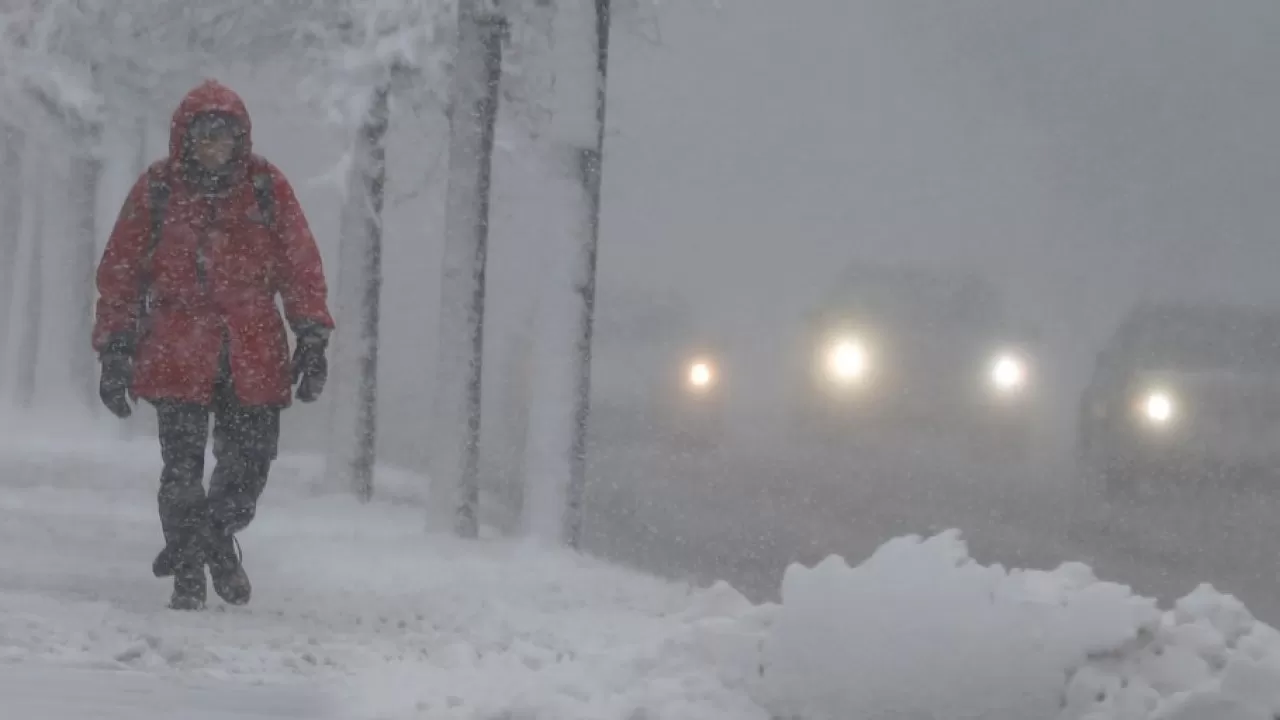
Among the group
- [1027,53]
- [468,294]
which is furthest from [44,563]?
[1027,53]

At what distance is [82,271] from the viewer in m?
24.0

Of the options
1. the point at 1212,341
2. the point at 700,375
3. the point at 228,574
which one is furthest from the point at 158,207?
the point at 700,375

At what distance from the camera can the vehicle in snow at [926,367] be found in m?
58.4

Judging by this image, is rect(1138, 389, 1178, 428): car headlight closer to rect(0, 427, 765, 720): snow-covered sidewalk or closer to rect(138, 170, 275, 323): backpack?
rect(0, 427, 765, 720): snow-covered sidewalk

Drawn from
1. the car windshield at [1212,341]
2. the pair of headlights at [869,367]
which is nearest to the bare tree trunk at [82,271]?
the car windshield at [1212,341]

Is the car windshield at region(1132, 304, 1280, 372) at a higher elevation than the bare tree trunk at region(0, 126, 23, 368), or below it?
higher

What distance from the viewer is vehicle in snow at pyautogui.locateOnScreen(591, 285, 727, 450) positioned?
66062 millimetres

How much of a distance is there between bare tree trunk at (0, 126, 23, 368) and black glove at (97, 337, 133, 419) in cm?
2096

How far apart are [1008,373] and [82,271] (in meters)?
48.6

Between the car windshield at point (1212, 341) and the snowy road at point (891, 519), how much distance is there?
4.04 metres

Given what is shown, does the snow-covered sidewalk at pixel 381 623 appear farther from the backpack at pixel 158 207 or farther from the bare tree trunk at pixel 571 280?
the bare tree trunk at pixel 571 280

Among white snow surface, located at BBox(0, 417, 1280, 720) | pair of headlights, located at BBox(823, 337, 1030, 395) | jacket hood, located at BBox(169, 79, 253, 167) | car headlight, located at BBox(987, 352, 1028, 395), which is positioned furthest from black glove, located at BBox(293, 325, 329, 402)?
car headlight, located at BBox(987, 352, 1028, 395)

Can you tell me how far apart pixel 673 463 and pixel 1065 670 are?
53.3 meters

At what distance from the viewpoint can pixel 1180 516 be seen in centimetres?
4400
